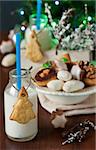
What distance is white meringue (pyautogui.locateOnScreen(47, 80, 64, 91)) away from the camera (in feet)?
3.56

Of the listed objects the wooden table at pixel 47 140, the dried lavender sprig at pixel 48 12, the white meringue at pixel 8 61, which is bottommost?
the wooden table at pixel 47 140

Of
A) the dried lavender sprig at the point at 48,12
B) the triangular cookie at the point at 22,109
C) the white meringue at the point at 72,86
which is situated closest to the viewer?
the triangular cookie at the point at 22,109

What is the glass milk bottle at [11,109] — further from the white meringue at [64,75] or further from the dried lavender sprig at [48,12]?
the dried lavender sprig at [48,12]

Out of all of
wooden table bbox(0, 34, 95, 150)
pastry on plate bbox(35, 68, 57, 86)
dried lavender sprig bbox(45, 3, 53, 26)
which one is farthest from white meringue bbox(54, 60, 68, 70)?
dried lavender sprig bbox(45, 3, 53, 26)

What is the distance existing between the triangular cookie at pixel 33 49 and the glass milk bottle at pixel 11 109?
1.30 feet

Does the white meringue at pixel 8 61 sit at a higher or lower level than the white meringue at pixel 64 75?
higher

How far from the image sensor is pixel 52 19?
1.36 m

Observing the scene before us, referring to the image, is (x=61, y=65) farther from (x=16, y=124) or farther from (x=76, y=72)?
(x=16, y=124)

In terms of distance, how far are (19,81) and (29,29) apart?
1.82ft

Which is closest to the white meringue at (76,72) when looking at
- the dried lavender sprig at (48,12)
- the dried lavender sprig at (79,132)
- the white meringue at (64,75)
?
the white meringue at (64,75)

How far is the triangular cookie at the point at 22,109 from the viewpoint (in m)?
0.96

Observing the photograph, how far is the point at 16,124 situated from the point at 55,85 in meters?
0.16

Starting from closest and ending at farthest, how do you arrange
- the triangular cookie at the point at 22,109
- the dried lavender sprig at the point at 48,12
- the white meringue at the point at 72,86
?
the triangular cookie at the point at 22,109, the white meringue at the point at 72,86, the dried lavender sprig at the point at 48,12

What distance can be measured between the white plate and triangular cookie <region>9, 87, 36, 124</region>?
131 mm
